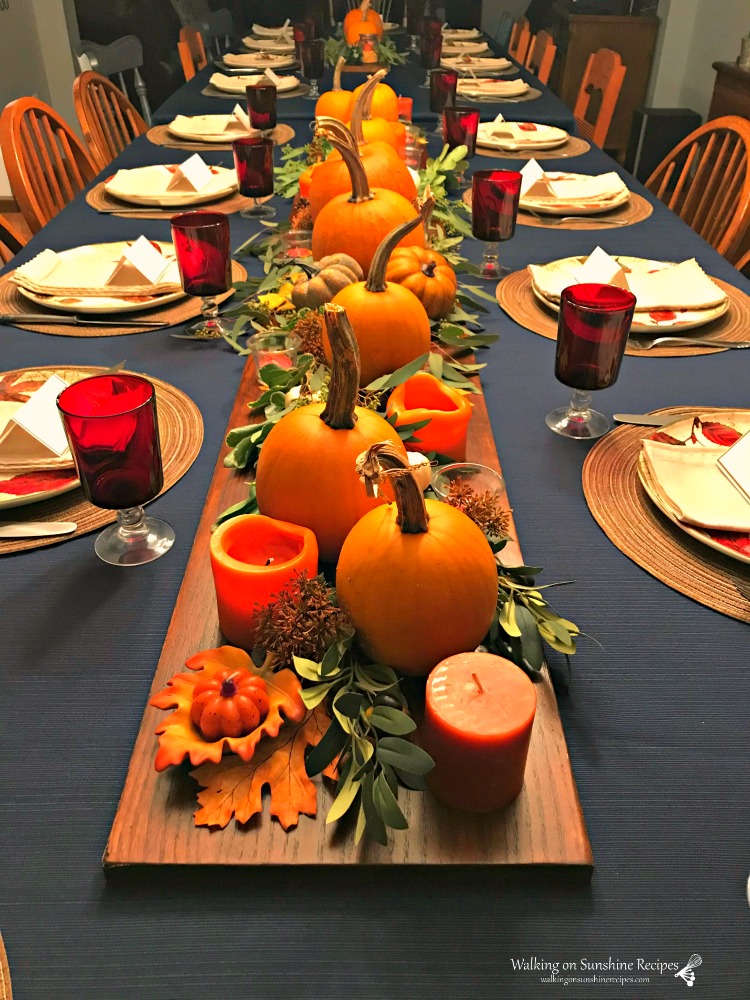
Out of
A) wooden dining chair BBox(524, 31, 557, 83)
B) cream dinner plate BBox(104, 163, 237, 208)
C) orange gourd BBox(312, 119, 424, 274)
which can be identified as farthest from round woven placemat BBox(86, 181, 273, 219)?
wooden dining chair BBox(524, 31, 557, 83)

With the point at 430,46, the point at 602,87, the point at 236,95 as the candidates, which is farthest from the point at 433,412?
the point at 602,87

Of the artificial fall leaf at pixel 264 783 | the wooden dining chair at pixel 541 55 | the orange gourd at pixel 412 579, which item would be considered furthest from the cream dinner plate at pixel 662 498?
the wooden dining chair at pixel 541 55

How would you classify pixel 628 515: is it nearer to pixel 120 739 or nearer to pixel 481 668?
pixel 481 668

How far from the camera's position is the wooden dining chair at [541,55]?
3463 millimetres

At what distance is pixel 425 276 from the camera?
38.9 inches

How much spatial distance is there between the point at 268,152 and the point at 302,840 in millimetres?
1231

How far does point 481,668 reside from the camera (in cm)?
46

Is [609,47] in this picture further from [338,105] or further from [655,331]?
[655,331]

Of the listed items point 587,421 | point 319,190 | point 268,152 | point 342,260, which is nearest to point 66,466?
point 342,260

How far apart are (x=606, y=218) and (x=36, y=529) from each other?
3.83 ft

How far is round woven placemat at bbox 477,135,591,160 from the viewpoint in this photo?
1.90 metres

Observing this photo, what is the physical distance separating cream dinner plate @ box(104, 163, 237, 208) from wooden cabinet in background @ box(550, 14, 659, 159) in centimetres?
345

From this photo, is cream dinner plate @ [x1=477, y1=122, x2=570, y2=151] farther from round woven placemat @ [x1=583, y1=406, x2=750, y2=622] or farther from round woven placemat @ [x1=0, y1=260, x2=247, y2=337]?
round woven placemat @ [x1=583, y1=406, x2=750, y2=622]

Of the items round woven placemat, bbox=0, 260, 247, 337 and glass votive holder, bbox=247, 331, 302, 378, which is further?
round woven placemat, bbox=0, 260, 247, 337
